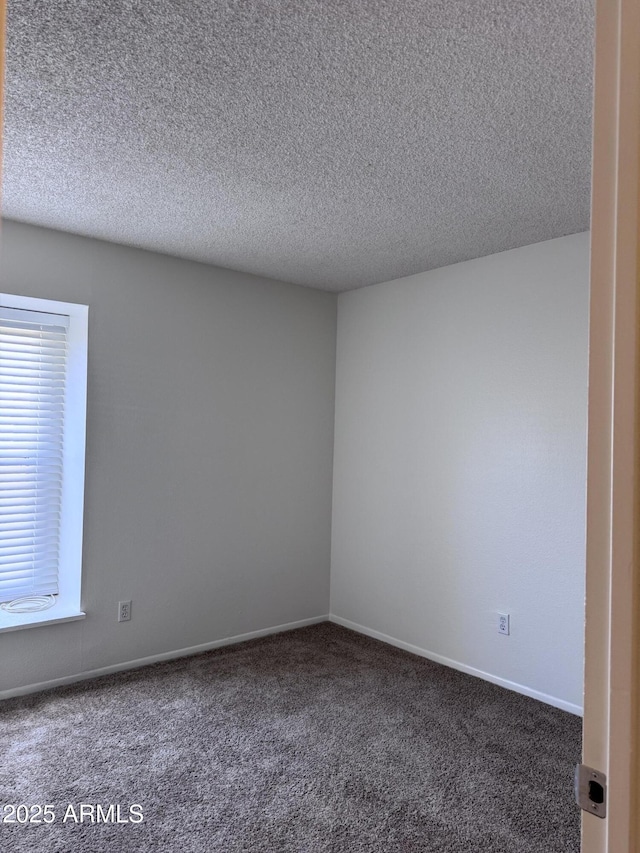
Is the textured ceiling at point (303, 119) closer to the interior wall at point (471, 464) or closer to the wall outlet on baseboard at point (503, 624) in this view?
the interior wall at point (471, 464)

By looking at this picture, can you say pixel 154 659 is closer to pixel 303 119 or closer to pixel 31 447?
pixel 31 447

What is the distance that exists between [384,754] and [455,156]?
8.25ft

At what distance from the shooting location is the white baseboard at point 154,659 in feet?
10.3

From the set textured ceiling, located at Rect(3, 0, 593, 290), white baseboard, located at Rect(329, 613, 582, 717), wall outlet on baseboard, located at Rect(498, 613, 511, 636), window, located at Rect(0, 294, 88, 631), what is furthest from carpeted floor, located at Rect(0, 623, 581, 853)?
textured ceiling, located at Rect(3, 0, 593, 290)

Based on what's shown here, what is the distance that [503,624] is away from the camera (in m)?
3.37

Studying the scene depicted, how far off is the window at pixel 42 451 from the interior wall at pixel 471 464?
6.30 feet

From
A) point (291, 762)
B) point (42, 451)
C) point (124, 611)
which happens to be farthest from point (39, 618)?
point (291, 762)

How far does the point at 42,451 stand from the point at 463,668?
2794 millimetres

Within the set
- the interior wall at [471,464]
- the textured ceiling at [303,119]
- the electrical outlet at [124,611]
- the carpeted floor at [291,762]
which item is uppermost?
the textured ceiling at [303,119]

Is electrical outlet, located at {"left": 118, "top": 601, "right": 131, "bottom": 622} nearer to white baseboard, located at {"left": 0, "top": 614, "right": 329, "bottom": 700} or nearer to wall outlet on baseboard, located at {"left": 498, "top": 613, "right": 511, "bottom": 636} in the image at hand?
white baseboard, located at {"left": 0, "top": 614, "right": 329, "bottom": 700}

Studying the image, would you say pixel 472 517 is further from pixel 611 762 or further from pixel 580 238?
pixel 611 762

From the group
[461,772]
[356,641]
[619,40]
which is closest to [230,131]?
[619,40]

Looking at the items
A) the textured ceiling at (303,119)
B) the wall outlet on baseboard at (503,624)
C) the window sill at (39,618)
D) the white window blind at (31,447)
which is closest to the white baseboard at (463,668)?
the wall outlet on baseboard at (503,624)

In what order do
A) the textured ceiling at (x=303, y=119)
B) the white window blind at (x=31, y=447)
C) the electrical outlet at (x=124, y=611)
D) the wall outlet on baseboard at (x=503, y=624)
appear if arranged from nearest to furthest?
1. the textured ceiling at (x=303, y=119)
2. the white window blind at (x=31, y=447)
3. the wall outlet on baseboard at (x=503, y=624)
4. the electrical outlet at (x=124, y=611)
